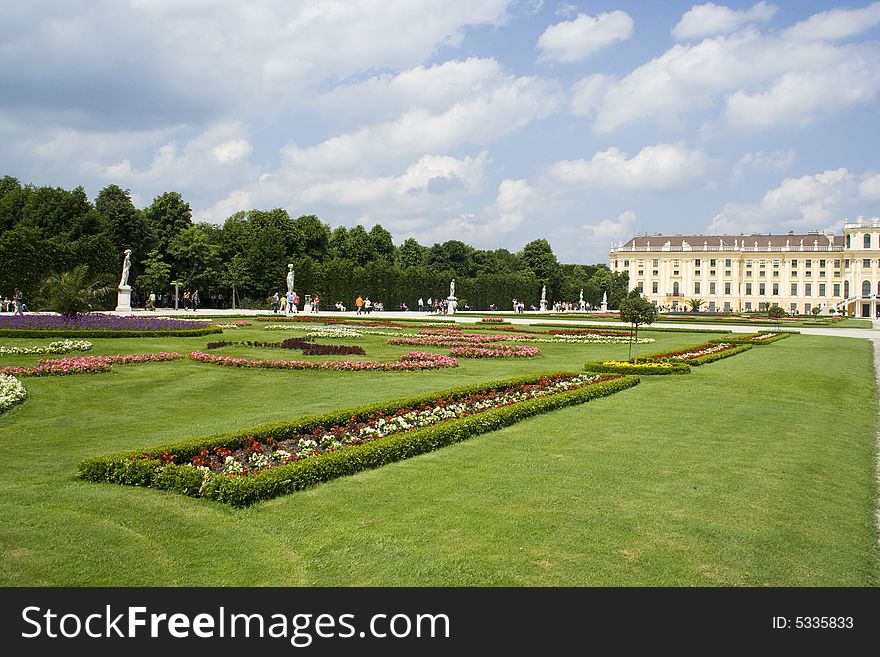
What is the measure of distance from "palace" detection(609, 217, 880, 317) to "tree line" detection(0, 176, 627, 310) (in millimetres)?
47496

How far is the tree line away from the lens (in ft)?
147

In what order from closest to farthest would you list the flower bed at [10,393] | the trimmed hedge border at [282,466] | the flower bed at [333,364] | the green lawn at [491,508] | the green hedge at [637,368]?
the green lawn at [491,508]
the trimmed hedge border at [282,466]
the flower bed at [10,393]
the flower bed at [333,364]
the green hedge at [637,368]

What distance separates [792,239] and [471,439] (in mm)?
127183

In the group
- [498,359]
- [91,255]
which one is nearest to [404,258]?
[91,255]

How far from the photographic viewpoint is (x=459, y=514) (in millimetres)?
5453

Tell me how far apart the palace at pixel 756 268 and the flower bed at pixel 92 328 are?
98.5 meters

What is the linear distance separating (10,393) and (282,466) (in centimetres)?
593

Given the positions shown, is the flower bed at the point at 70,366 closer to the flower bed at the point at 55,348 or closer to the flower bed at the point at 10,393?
the flower bed at the point at 10,393

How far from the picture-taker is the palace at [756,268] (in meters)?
104

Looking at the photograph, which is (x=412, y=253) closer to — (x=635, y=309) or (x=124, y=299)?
(x=124, y=299)

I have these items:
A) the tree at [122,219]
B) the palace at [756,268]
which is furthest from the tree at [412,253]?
the palace at [756,268]

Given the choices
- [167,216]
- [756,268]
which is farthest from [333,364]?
[756,268]

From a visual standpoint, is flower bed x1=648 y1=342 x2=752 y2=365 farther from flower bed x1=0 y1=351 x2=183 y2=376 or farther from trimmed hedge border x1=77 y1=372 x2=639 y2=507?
flower bed x1=0 y1=351 x2=183 y2=376
